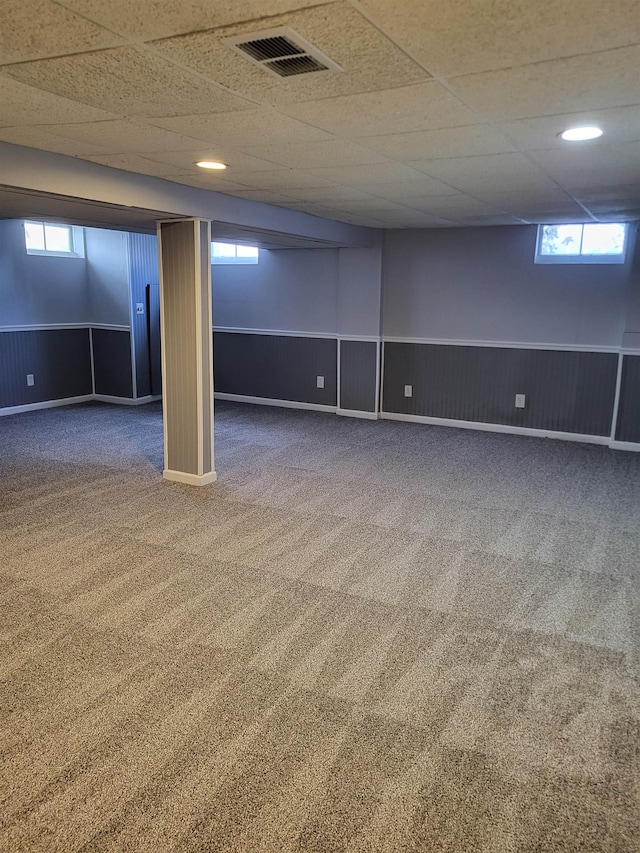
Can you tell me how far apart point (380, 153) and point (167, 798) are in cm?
282

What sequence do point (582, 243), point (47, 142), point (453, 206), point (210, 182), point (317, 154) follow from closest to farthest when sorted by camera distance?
point (47, 142)
point (317, 154)
point (210, 182)
point (453, 206)
point (582, 243)

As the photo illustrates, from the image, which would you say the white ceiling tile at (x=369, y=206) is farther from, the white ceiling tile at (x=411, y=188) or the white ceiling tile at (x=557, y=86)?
the white ceiling tile at (x=557, y=86)

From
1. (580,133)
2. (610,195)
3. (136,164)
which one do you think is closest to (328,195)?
(136,164)

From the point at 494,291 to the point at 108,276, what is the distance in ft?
15.2

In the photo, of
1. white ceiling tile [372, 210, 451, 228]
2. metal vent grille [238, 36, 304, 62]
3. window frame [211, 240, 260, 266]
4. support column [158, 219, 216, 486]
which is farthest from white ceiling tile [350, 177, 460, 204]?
window frame [211, 240, 260, 266]

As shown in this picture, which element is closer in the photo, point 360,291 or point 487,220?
point 487,220

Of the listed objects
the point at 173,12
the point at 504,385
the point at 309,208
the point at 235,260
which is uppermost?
the point at 309,208

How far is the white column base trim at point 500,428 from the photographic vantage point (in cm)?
627

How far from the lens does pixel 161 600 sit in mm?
3115

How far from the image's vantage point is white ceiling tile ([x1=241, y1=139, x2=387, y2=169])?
2.96 metres

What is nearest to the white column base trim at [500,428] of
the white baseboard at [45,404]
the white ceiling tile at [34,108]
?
the white baseboard at [45,404]

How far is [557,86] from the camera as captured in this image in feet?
6.77

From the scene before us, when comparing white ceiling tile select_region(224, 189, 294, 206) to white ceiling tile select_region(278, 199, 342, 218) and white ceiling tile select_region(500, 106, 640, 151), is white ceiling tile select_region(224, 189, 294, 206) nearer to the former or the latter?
white ceiling tile select_region(278, 199, 342, 218)

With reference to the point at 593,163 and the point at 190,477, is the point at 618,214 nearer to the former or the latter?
the point at 593,163
